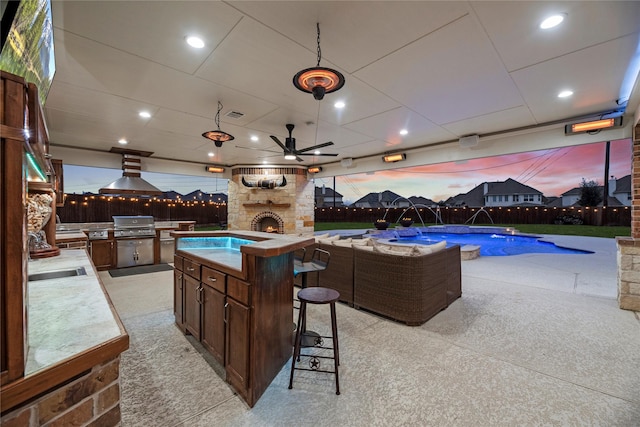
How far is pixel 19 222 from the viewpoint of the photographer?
71 cm

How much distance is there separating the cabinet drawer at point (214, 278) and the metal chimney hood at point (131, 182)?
5.46 meters

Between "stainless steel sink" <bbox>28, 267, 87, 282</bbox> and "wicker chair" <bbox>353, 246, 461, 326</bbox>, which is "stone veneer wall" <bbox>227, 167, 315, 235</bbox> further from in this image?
"stainless steel sink" <bbox>28, 267, 87, 282</bbox>

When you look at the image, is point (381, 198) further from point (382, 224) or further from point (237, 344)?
point (237, 344)

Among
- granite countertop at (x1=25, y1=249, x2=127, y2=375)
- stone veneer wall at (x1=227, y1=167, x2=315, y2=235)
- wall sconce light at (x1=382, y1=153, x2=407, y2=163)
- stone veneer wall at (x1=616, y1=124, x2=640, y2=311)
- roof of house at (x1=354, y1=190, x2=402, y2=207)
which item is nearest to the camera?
granite countertop at (x1=25, y1=249, x2=127, y2=375)

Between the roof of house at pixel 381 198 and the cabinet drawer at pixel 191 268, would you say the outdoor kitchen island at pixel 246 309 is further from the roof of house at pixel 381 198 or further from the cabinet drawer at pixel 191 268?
the roof of house at pixel 381 198

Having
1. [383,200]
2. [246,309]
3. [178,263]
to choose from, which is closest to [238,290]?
[246,309]

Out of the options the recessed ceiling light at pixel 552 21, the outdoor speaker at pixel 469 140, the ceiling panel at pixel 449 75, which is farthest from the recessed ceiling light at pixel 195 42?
the outdoor speaker at pixel 469 140

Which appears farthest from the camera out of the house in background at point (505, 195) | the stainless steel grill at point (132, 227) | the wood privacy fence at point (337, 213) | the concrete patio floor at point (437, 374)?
the house in background at point (505, 195)

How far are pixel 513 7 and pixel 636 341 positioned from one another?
3215mm

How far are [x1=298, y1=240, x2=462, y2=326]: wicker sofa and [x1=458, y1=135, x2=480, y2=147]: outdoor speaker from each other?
2.97 metres

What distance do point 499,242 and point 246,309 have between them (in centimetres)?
1176

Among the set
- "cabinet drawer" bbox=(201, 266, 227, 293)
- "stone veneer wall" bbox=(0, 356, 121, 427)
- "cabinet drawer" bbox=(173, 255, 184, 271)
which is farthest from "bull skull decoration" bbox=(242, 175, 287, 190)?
"stone veneer wall" bbox=(0, 356, 121, 427)

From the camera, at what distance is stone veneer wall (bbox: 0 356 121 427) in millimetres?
789

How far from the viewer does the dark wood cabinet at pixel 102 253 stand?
5.52 metres
